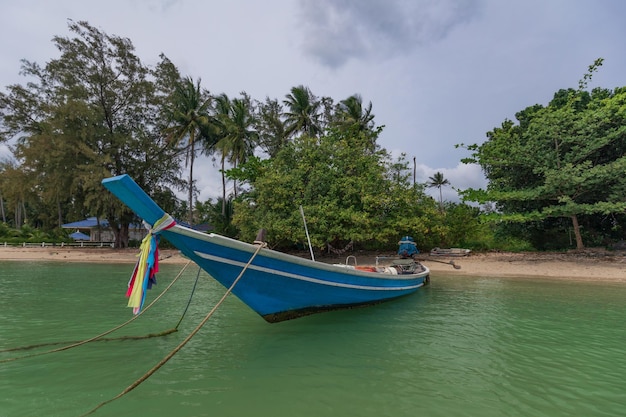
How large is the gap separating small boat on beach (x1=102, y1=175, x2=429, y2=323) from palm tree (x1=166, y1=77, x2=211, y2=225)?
23458mm

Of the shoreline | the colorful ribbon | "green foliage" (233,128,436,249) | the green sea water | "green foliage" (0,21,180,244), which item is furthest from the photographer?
"green foliage" (0,21,180,244)

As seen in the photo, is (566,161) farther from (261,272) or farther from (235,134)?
(235,134)

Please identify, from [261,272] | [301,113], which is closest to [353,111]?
[301,113]

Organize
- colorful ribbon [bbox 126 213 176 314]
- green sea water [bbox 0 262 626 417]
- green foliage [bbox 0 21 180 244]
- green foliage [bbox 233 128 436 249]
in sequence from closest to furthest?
green sea water [bbox 0 262 626 417] < colorful ribbon [bbox 126 213 176 314] < green foliage [bbox 233 128 436 249] < green foliage [bbox 0 21 180 244]

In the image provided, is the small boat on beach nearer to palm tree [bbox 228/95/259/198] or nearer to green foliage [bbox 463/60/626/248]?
green foliage [bbox 463/60/626/248]

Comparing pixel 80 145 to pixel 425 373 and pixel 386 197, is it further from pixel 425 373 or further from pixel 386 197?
pixel 425 373

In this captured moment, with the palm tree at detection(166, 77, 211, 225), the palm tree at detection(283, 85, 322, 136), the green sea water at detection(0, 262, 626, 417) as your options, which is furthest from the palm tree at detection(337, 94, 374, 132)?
the green sea water at detection(0, 262, 626, 417)

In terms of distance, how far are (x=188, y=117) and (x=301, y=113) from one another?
9.67 m

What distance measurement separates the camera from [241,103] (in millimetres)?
31297

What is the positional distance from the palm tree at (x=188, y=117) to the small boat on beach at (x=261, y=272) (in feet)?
77.0

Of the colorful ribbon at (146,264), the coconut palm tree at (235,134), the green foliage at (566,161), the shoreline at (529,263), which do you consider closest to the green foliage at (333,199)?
the shoreline at (529,263)

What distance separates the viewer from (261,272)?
570cm

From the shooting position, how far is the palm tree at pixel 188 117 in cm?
2880

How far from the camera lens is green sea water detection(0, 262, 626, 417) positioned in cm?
387
